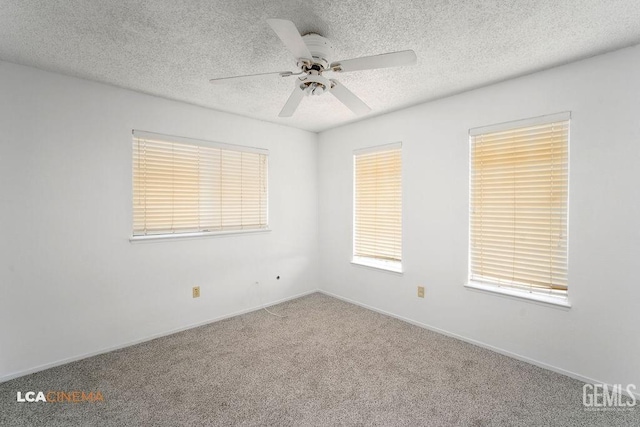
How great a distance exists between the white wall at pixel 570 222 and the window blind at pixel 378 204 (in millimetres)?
155

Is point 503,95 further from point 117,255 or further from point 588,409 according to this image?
point 117,255

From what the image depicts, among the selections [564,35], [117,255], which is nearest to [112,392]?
[117,255]

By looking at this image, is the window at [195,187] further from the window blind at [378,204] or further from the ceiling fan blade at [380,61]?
the ceiling fan blade at [380,61]

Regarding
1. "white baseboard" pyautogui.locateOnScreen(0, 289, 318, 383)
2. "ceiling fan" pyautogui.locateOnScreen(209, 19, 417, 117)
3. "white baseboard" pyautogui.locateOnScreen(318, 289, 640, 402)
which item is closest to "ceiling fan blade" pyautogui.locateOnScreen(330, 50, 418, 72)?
"ceiling fan" pyautogui.locateOnScreen(209, 19, 417, 117)

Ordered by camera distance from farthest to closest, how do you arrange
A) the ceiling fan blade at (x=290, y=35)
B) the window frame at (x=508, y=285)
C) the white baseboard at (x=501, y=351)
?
the window frame at (x=508, y=285) < the white baseboard at (x=501, y=351) < the ceiling fan blade at (x=290, y=35)

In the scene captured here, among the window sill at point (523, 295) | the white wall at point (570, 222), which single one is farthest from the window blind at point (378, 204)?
the window sill at point (523, 295)

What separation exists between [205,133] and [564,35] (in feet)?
10.7

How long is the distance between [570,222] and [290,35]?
2500 millimetres

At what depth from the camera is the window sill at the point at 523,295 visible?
2.29 metres

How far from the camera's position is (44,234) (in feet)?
7.69

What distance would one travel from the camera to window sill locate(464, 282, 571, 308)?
7.50ft

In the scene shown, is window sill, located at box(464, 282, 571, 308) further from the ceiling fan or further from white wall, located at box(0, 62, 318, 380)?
white wall, located at box(0, 62, 318, 380)

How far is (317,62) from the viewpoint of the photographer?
179cm

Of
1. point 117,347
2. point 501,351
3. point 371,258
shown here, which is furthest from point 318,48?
point 117,347
